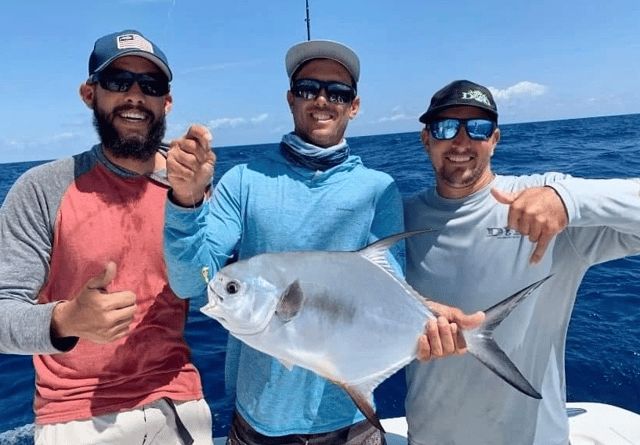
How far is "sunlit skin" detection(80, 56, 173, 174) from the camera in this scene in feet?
7.48

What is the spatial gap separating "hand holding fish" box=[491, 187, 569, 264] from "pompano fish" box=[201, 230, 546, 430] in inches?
8.1

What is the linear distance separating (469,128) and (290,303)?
50.3 inches

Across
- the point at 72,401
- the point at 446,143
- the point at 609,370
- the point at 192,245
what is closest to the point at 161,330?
the point at 72,401

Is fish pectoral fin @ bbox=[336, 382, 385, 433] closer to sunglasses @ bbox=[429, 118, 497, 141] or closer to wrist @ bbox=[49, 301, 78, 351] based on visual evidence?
wrist @ bbox=[49, 301, 78, 351]

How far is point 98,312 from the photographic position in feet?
5.66

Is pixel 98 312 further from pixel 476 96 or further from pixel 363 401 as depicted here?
pixel 476 96

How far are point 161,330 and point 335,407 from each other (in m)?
0.86

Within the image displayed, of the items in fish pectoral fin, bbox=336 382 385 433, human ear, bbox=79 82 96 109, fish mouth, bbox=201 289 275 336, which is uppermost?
human ear, bbox=79 82 96 109

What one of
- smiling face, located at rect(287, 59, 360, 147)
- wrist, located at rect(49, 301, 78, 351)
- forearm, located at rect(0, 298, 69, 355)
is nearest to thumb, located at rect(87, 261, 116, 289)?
wrist, located at rect(49, 301, 78, 351)

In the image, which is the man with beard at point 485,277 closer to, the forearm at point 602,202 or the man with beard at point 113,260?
the forearm at point 602,202

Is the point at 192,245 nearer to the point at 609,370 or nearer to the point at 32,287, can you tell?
the point at 32,287

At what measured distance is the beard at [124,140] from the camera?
2.28 meters

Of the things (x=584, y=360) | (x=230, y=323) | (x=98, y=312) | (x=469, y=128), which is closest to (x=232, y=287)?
(x=230, y=323)

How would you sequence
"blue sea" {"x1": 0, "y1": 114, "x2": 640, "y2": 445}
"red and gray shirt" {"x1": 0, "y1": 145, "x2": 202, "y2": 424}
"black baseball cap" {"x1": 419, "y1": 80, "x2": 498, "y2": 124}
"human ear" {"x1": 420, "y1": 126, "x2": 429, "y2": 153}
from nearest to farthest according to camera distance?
"red and gray shirt" {"x1": 0, "y1": 145, "x2": 202, "y2": 424} → "black baseball cap" {"x1": 419, "y1": 80, "x2": 498, "y2": 124} → "human ear" {"x1": 420, "y1": 126, "x2": 429, "y2": 153} → "blue sea" {"x1": 0, "y1": 114, "x2": 640, "y2": 445}
